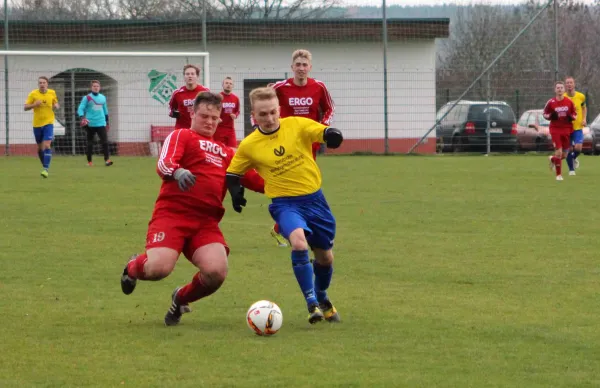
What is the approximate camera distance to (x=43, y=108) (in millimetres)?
22156

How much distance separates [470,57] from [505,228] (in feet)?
76.1

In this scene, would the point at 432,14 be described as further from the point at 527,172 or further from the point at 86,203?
the point at 86,203

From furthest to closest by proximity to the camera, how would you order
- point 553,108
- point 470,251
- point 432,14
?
point 432,14, point 553,108, point 470,251

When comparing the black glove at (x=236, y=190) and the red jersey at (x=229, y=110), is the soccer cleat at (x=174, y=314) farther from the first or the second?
the red jersey at (x=229, y=110)

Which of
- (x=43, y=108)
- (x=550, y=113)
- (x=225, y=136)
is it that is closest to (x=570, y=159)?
(x=550, y=113)

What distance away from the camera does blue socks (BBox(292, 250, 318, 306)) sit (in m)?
6.90

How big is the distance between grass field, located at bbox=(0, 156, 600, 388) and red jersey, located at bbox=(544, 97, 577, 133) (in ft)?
17.9

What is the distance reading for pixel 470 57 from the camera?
3472 centimetres

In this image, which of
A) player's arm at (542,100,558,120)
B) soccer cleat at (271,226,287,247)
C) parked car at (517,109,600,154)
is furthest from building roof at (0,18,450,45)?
soccer cleat at (271,226,287,247)

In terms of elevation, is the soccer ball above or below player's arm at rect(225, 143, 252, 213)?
below

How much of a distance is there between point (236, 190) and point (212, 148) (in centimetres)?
37

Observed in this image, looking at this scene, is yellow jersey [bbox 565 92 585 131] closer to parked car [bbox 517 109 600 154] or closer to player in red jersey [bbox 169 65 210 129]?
player in red jersey [bbox 169 65 210 129]

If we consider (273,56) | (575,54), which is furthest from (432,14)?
(575,54)

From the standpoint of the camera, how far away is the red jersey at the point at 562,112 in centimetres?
2075
